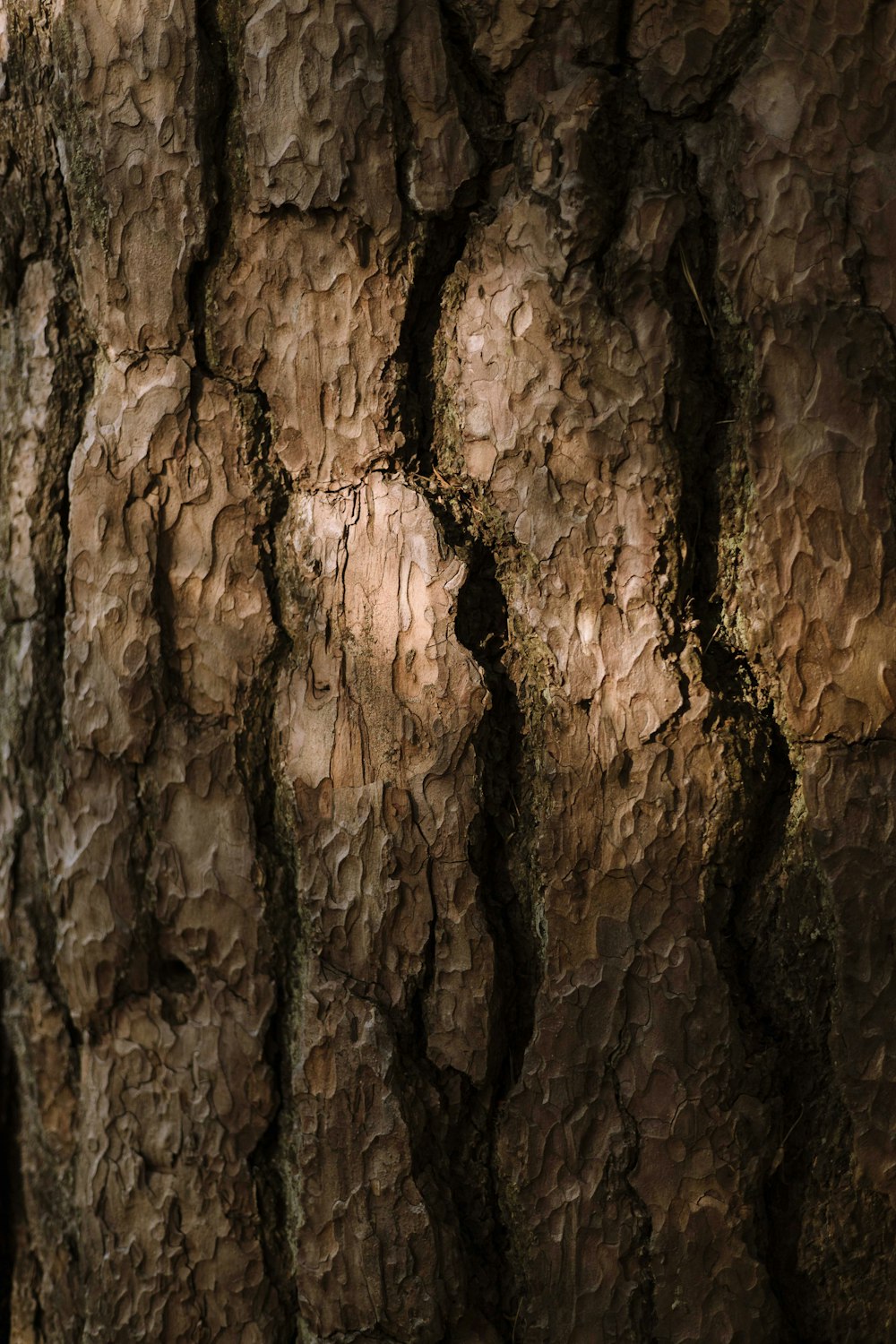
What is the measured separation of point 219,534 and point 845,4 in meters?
0.63

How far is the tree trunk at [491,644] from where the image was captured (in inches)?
33.4

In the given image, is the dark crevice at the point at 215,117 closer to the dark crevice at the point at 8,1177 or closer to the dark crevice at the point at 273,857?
the dark crevice at the point at 273,857

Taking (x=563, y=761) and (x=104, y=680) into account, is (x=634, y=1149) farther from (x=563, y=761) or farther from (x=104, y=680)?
(x=104, y=680)

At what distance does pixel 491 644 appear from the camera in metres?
0.90

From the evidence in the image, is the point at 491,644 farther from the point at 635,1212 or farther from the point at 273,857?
the point at 635,1212

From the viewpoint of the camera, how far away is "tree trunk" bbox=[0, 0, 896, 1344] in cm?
85

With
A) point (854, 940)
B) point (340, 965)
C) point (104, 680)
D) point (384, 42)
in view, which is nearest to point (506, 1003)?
point (340, 965)

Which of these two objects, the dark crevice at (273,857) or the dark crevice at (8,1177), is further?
the dark crevice at (8,1177)

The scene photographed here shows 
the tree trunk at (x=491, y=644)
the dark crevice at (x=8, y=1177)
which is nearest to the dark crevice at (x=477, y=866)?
the tree trunk at (x=491, y=644)

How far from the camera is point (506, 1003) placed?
917 mm

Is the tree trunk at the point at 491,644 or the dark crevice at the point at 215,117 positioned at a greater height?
the dark crevice at the point at 215,117

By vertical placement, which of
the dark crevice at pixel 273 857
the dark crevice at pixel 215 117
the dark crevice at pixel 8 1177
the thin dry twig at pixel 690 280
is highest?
the dark crevice at pixel 215 117

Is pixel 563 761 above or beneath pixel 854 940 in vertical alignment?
above

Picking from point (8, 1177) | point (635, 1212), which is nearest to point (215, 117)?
point (635, 1212)
